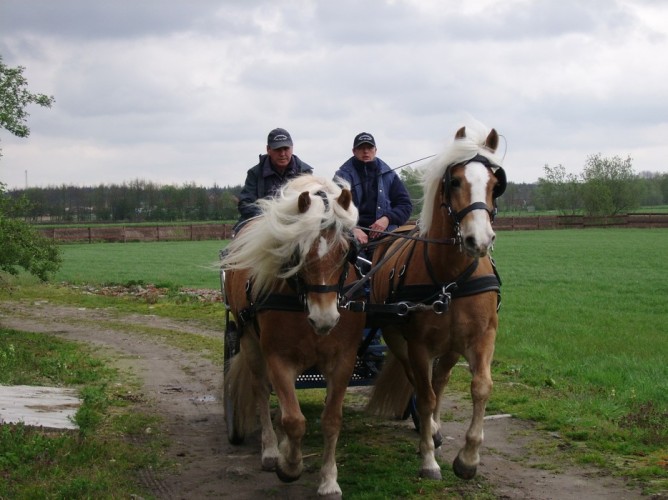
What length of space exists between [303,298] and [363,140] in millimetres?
2513

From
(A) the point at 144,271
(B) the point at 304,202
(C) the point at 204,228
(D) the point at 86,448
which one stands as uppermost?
(B) the point at 304,202

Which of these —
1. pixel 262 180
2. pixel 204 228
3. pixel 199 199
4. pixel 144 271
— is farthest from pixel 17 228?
pixel 199 199

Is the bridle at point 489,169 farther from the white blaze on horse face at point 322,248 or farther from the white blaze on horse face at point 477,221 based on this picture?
the white blaze on horse face at point 322,248

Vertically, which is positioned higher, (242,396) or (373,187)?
(373,187)

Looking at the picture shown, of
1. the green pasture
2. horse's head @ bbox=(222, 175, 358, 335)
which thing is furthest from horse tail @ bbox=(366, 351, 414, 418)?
the green pasture

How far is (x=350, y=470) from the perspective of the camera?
5574mm

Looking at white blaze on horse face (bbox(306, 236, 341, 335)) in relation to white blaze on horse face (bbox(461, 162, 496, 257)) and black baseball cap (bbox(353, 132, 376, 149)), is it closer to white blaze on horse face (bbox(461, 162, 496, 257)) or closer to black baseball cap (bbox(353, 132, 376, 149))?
white blaze on horse face (bbox(461, 162, 496, 257))

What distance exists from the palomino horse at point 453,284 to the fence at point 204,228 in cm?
4192

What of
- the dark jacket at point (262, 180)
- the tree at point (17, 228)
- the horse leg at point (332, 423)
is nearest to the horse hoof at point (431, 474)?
the horse leg at point (332, 423)

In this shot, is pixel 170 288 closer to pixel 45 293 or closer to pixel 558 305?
pixel 45 293

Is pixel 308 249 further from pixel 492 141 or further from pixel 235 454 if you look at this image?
pixel 235 454

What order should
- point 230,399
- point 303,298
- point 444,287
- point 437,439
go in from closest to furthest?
point 303,298
point 444,287
point 437,439
point 230,399

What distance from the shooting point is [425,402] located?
5.61m

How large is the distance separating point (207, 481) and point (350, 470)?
3.32ft
